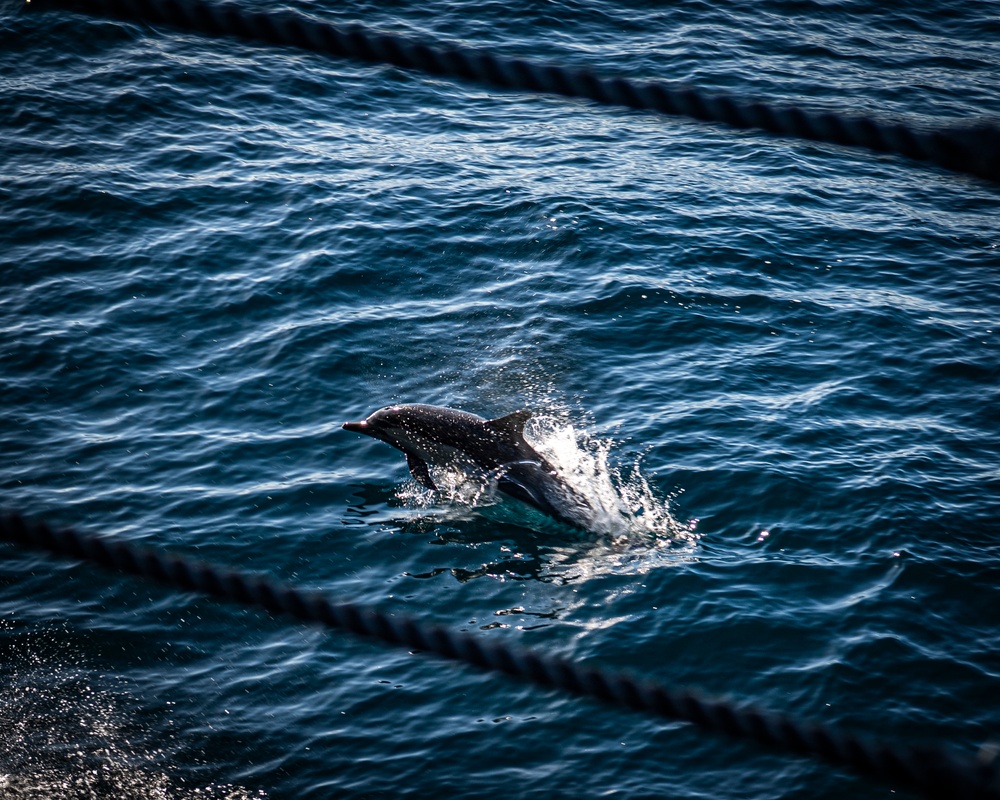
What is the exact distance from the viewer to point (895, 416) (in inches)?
584

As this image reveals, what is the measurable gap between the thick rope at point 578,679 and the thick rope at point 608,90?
1341 mm

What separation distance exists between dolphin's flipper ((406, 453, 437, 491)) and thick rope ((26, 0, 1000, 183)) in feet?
35.2

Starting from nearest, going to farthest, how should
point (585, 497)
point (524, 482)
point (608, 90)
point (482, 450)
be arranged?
point (608, 90), point (585, 497), point (524, 482), point (482, 450)

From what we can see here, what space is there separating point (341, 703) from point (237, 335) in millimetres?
8073

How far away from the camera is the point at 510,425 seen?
13.6 metres

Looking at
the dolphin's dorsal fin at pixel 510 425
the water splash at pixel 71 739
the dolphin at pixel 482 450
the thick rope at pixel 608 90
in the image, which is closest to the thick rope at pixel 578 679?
the thick rope at pixel 608 90

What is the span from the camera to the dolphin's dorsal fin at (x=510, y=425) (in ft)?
44.2

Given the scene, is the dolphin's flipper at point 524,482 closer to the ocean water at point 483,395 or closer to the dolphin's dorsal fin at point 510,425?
the ocean water at point 483,395

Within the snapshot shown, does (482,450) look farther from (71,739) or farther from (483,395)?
(71,739)

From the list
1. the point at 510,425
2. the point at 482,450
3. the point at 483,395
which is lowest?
the point at 482,450

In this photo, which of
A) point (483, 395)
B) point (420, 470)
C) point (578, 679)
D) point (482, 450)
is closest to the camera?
point (578, 679)

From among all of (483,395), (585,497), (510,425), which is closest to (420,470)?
(510,425)

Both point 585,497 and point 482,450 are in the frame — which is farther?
point 482,450

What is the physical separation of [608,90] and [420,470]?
446 inches
